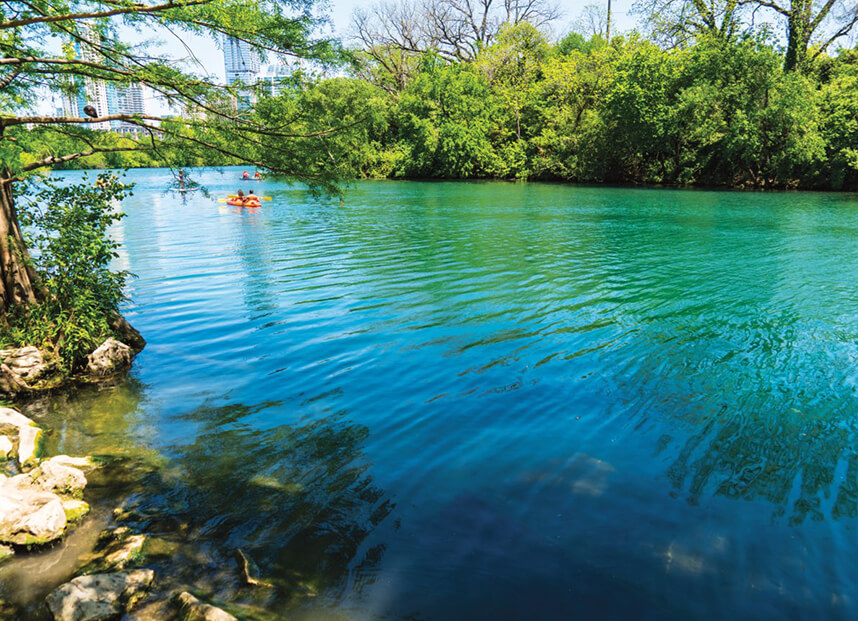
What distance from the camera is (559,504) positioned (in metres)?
4.83

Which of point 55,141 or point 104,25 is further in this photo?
point 55,141

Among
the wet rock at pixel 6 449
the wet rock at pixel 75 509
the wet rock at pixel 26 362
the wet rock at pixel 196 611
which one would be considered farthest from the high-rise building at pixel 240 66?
the wet rock at pixel 196 611

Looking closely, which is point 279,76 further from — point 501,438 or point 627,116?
point 627,116

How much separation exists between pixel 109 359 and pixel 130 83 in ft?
13.4

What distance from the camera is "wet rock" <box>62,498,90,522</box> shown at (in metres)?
4.46

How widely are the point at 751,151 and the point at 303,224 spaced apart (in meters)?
33.1

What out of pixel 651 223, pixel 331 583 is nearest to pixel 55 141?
pixel 331 583

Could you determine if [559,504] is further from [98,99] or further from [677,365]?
[98,99]

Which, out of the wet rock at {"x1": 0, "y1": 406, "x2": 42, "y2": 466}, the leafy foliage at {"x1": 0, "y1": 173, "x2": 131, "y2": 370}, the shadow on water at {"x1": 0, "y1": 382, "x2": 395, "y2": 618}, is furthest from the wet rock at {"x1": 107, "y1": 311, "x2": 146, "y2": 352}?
the wet rock at {"x1": 0, "y1": 406, "x2": 42, "y2": 466}

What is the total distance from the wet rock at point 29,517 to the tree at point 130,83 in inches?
148

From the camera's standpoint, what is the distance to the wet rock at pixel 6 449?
5.36 m

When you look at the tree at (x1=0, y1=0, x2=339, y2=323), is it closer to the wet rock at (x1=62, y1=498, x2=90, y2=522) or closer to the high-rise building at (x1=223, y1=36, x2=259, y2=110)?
the high-rise building at (x1=223, y1=36, x2=259, y2=110)

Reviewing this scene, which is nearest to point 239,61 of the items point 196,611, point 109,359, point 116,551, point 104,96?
point 104,96

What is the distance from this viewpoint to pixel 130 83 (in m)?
6.18
